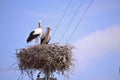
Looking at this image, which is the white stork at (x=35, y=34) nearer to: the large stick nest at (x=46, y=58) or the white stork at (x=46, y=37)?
the white stork at (x=46, y=37)

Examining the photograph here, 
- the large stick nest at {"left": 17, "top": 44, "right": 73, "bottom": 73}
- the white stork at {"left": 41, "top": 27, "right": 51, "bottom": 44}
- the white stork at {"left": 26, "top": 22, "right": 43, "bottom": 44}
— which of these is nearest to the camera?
the large stick nest at {"left": 17, "top": 44, "right": 73, "bottom": 73}

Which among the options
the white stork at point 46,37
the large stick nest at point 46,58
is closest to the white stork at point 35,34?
the white stork at point 46,37

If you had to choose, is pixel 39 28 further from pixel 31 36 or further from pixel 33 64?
pixel 33 64

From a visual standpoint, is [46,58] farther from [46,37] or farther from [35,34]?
[35,34]

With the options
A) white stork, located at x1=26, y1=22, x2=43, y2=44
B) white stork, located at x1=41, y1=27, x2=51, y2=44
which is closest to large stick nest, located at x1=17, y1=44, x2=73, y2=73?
white stork, located at x1=41, y1=27, x2=51, y2=44

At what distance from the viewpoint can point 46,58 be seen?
11.4 metres

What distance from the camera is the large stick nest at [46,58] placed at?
11500 mm

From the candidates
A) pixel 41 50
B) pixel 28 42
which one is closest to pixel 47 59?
pixel 41 50

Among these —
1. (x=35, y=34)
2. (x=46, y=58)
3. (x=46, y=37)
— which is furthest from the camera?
(x=35, y=34)

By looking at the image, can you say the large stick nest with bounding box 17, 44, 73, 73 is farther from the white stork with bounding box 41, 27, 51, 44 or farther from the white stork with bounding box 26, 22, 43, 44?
the white stork with bounding box 26, 22, 43, 44

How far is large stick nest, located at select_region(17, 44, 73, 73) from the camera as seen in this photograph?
11.5 metres

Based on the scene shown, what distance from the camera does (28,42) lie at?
548 inches

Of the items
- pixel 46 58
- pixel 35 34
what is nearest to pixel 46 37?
pixel 35 34

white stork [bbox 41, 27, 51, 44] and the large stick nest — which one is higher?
white stork [bbox 41, 27, 51, 44]
